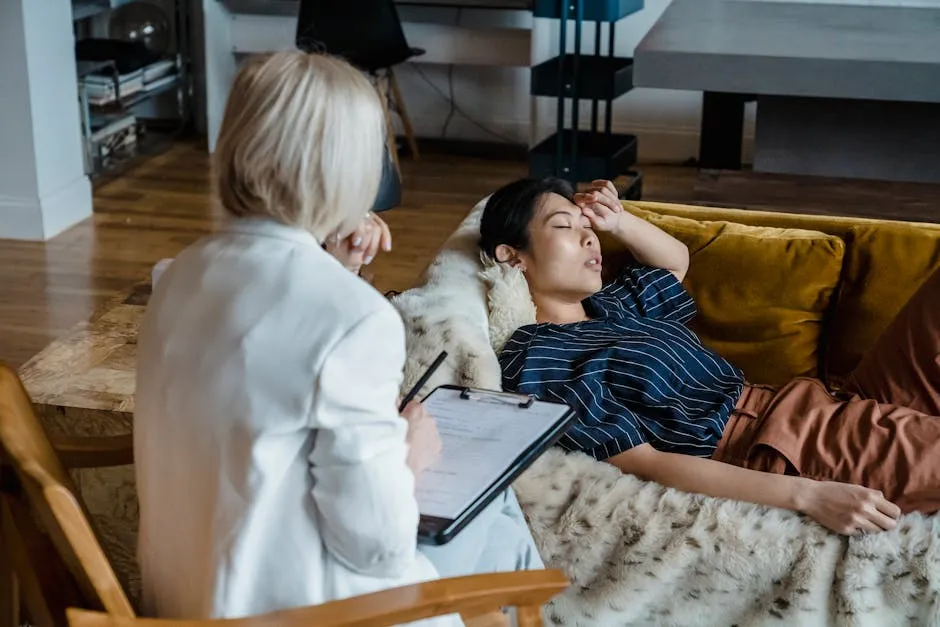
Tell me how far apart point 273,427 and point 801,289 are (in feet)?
4.68

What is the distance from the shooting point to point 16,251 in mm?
4324

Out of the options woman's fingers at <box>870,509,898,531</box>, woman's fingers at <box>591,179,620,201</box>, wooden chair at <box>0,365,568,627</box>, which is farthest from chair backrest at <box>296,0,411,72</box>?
wooden chair at <box>0,365,568,627</box>

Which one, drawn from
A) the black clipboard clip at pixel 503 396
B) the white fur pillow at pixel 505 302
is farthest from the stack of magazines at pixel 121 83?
the black clipboard clip at pixel 503 396

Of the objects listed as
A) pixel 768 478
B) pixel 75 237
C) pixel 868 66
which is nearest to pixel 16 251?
pixel 75 237

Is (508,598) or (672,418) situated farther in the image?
(672,418)

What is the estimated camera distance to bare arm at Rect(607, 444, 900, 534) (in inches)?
72.1

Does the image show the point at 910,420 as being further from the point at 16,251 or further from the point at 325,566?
the point at 16,251

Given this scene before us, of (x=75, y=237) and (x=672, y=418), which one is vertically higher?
(x=672, y=418)

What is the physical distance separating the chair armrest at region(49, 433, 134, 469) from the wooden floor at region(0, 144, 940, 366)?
1.95 meters

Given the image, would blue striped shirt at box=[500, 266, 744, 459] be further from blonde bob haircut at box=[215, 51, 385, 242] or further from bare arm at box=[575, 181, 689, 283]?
blonde bob haircut at box=[215, 51, 385, 242]

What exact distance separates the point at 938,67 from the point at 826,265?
48.8 inches

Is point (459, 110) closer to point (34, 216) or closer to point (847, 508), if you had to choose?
point (34, 216)

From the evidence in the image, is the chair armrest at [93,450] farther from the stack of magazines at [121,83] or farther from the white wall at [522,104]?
the white wall at [522,104]

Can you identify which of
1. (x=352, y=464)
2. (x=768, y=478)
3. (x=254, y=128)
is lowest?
(x=768, y=478)
